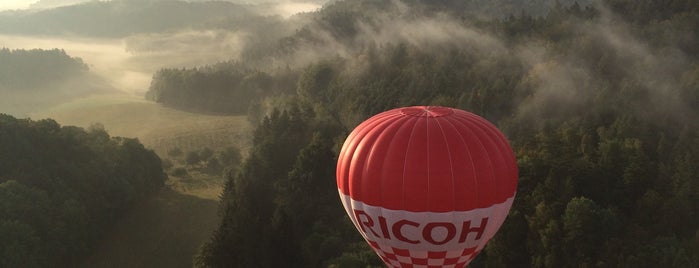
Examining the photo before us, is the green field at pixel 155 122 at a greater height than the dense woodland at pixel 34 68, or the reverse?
the dense woodland at pixel 34 68

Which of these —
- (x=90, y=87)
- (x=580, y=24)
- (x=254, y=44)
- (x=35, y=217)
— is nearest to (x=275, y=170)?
(x=35, y=217)

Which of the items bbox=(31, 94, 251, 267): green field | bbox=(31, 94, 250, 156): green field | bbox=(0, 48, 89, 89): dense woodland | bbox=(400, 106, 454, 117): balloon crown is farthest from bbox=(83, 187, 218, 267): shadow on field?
bbox=(0, 48, 89, 89): dense woodland

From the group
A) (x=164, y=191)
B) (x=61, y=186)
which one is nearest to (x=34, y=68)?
(x=164, y=191)

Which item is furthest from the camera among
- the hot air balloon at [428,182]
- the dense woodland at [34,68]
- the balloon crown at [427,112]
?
the dense woodland at [34,68]

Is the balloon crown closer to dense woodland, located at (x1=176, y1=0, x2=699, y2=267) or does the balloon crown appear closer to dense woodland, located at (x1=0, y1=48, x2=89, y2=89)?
dense woodland, located at (x1=176, y1=0, x2=699, y2=267)

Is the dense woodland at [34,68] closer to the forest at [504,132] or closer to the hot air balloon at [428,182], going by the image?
the forest at [504,132]

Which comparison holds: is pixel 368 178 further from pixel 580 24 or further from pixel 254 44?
pixel 254 44

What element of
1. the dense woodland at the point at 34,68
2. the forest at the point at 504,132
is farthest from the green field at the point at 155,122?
the dense woodland at the point at 34,68
